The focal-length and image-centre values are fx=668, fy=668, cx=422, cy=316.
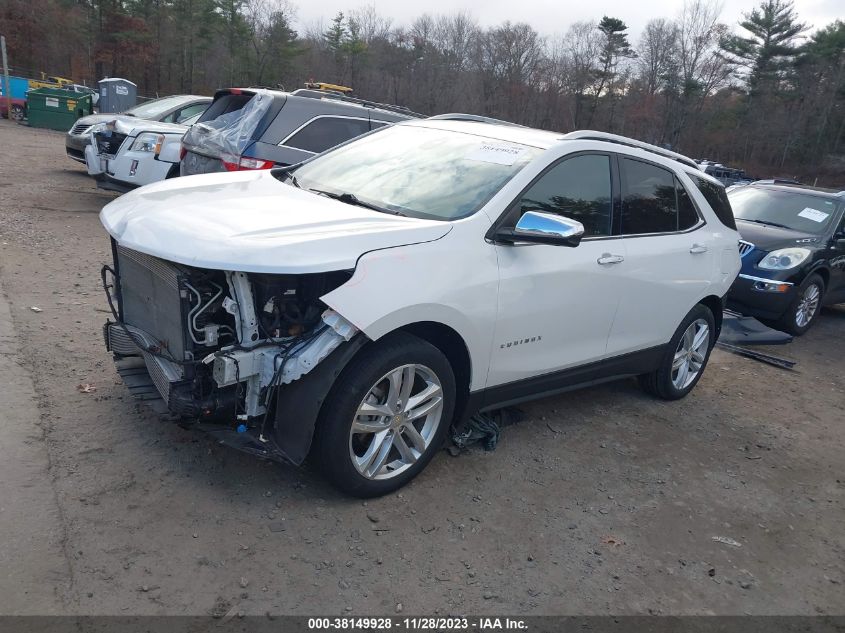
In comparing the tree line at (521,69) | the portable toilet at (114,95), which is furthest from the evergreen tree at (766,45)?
the portable toilet at (114,95)

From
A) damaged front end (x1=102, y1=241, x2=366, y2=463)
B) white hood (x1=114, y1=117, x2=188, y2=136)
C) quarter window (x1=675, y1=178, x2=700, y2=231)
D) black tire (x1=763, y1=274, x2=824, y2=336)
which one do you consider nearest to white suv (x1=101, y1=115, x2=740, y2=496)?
damaged front end (x1=102, y1=241, x2=366, y2=463)

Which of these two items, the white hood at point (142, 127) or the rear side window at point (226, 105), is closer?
the rear side window at point (226, 105)

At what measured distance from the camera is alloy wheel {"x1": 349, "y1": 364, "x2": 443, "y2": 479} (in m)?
3.31

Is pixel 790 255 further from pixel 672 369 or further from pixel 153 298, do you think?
pixel 153 298

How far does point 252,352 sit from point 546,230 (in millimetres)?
1616

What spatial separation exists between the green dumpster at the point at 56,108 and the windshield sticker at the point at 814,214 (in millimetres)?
22662

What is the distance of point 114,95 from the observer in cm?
2209

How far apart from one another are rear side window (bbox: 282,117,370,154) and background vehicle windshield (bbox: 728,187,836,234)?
543 centimetres

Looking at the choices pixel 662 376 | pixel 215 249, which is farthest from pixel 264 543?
pixel 662 376

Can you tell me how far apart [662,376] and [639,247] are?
1.29 metres

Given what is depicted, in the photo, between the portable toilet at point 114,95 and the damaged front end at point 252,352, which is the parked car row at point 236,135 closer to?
the damaged front end at point 252,352

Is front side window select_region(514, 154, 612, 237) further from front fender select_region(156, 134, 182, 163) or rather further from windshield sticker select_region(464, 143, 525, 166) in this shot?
front fender select_region(156, 134, 182, 163)

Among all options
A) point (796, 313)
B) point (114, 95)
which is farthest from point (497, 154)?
point (114, 95)

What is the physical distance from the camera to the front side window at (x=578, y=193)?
3.88 meters
